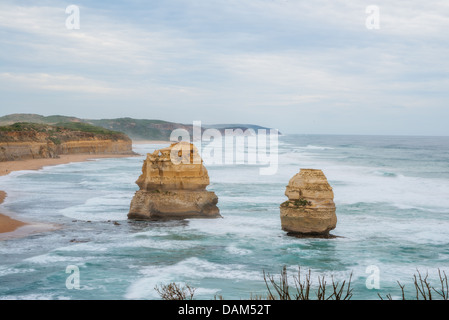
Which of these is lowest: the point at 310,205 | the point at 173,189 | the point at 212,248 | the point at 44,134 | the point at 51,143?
the point at 212,248

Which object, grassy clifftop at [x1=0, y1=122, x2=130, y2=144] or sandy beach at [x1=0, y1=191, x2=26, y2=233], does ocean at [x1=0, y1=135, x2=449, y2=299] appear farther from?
grassy clifftop at [x1=0, y1=122, x2=130, y2=144]

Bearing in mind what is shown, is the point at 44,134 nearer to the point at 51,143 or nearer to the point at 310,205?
the point at 51,143

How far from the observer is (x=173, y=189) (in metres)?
23.6

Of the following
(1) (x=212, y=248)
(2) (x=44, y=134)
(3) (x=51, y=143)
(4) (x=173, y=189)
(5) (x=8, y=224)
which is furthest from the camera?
(2) (x=44, y=134)

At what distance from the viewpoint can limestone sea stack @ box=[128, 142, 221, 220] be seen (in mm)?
23422

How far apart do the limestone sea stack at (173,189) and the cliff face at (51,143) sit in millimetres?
43051

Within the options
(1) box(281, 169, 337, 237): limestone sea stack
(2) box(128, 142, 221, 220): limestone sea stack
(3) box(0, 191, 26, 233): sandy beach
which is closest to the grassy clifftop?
(3) box(0, 191, 26, 233): sandy beach

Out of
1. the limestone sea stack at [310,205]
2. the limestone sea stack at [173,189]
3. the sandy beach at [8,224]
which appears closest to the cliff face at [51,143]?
the sandy beach at [8,224]

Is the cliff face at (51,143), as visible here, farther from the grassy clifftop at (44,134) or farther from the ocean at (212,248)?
the ocean at (212,248)

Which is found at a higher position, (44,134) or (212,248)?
(44,134)

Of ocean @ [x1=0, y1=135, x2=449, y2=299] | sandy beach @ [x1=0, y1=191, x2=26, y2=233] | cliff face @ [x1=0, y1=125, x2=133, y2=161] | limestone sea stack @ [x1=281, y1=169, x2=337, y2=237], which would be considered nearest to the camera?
ocean @ [x1=0, y1=135, x2=449, y2=299]

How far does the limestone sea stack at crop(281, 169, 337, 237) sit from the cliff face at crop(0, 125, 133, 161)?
49.7 m

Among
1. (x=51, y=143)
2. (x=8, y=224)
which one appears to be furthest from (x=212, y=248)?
(x=51, y=143)

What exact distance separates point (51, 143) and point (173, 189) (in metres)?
54.0
